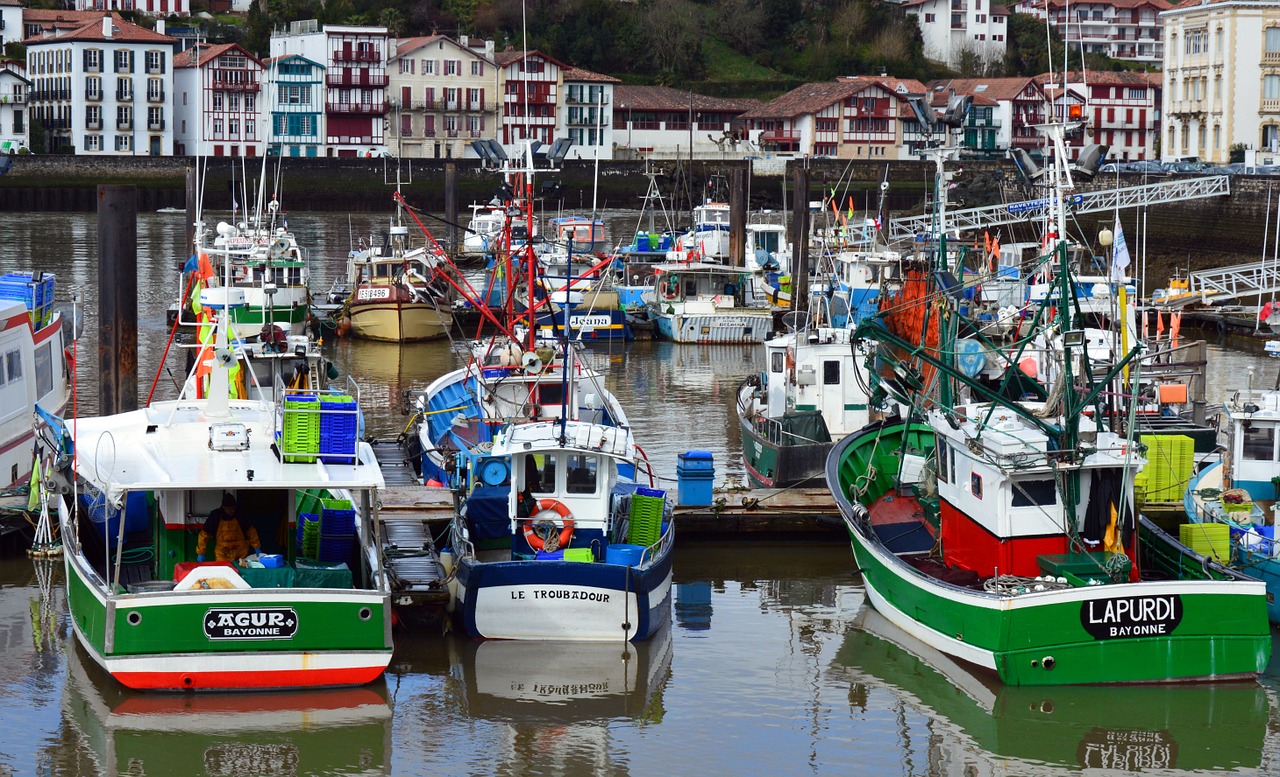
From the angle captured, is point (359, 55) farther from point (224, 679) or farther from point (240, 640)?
point (240, 640)

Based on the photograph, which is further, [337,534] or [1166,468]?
[1166,468]

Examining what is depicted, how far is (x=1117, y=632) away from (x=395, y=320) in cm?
2585

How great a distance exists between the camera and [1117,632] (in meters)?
13.8

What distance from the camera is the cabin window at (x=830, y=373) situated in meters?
22.5

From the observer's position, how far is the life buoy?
15586 millimetres

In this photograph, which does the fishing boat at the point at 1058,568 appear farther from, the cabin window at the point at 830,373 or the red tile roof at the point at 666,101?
the red tile roof at the point at 666,101

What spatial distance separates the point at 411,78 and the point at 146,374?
66.0m

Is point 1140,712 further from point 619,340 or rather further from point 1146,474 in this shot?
point 619,340

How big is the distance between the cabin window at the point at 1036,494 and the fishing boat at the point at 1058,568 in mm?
12

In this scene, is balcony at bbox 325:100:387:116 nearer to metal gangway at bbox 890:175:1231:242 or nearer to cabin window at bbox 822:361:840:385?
metal gangway at bbox 890:175:1231:242

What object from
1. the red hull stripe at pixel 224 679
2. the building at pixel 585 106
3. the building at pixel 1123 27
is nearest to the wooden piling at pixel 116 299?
the red hull stripe at pixel 224 679

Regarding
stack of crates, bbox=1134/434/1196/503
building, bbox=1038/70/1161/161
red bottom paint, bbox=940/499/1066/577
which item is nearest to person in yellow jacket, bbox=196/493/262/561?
red bottom paint, bbox=940/499/1066/577

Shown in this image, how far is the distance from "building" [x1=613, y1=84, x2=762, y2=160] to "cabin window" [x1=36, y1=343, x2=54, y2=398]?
77.8 metres

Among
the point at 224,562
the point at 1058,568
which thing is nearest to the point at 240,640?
the point at 224,562
